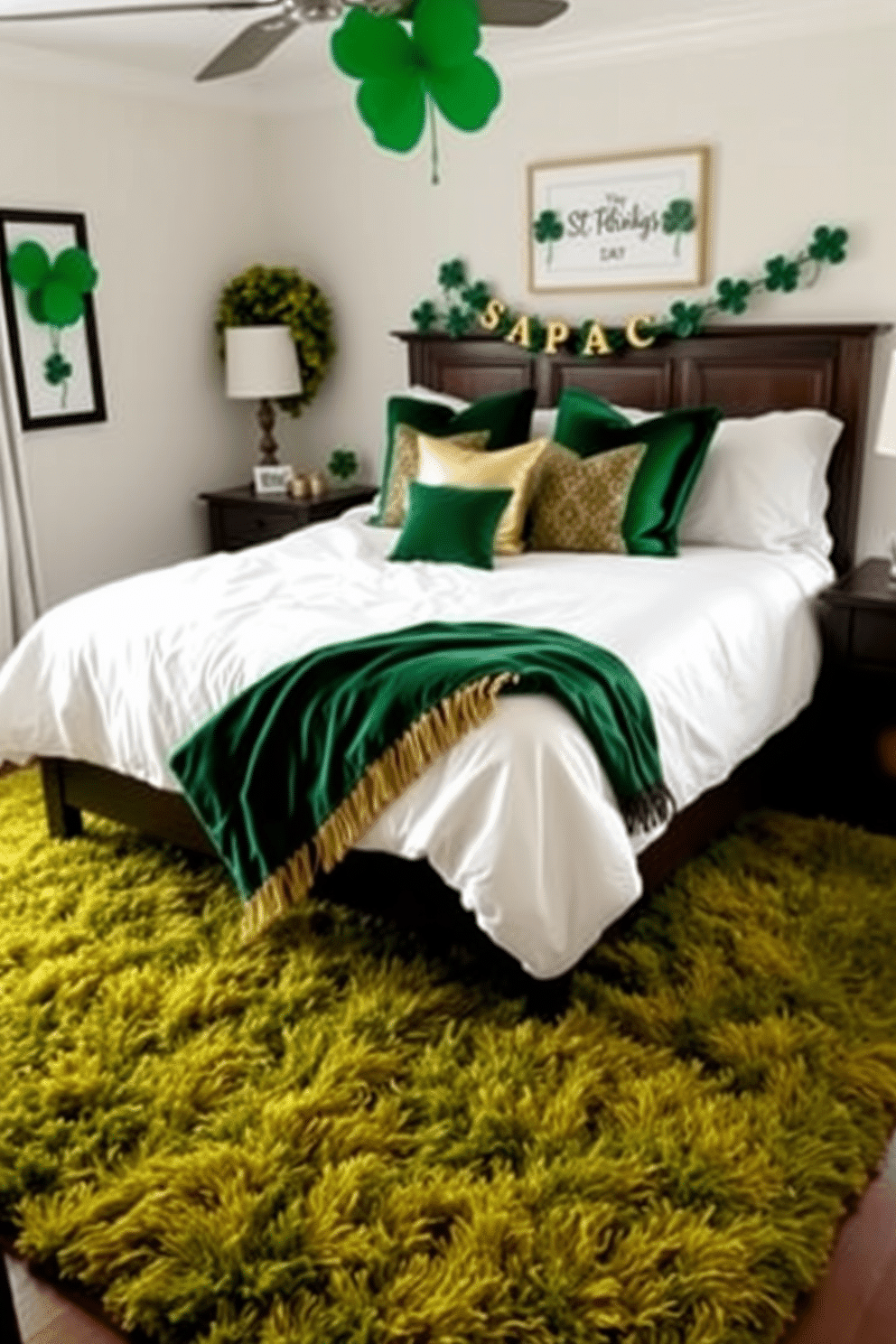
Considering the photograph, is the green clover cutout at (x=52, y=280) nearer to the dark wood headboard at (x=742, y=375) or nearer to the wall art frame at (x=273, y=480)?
the wall art frame at (x=273, y=480)

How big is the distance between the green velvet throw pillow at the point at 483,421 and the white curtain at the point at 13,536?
1.23m

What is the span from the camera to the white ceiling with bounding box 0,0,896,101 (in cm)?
331

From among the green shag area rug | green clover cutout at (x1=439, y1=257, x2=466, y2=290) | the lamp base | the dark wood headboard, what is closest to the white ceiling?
green clover cutout at (x1=439, y1=257, x2=466, y2=290)

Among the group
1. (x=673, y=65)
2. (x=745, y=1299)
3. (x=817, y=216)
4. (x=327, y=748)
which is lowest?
(x=745, y=1299)

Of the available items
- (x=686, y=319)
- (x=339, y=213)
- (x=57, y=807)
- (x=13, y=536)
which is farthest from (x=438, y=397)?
(x=57, y=807)

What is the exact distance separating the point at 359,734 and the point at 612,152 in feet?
8.41

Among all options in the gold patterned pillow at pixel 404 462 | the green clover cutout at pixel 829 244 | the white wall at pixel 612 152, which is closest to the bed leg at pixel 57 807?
the gold patterned pillow at pixel 404 462

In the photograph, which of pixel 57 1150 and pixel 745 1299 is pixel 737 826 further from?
pixel 57 1150

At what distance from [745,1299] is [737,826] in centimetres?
158

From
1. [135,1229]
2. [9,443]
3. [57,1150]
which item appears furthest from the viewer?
[9,443]

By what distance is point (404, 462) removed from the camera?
370 cm

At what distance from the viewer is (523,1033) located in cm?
217

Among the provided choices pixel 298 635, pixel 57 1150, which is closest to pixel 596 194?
pixel 298 635

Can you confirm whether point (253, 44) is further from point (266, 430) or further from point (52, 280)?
point (266, 430)
